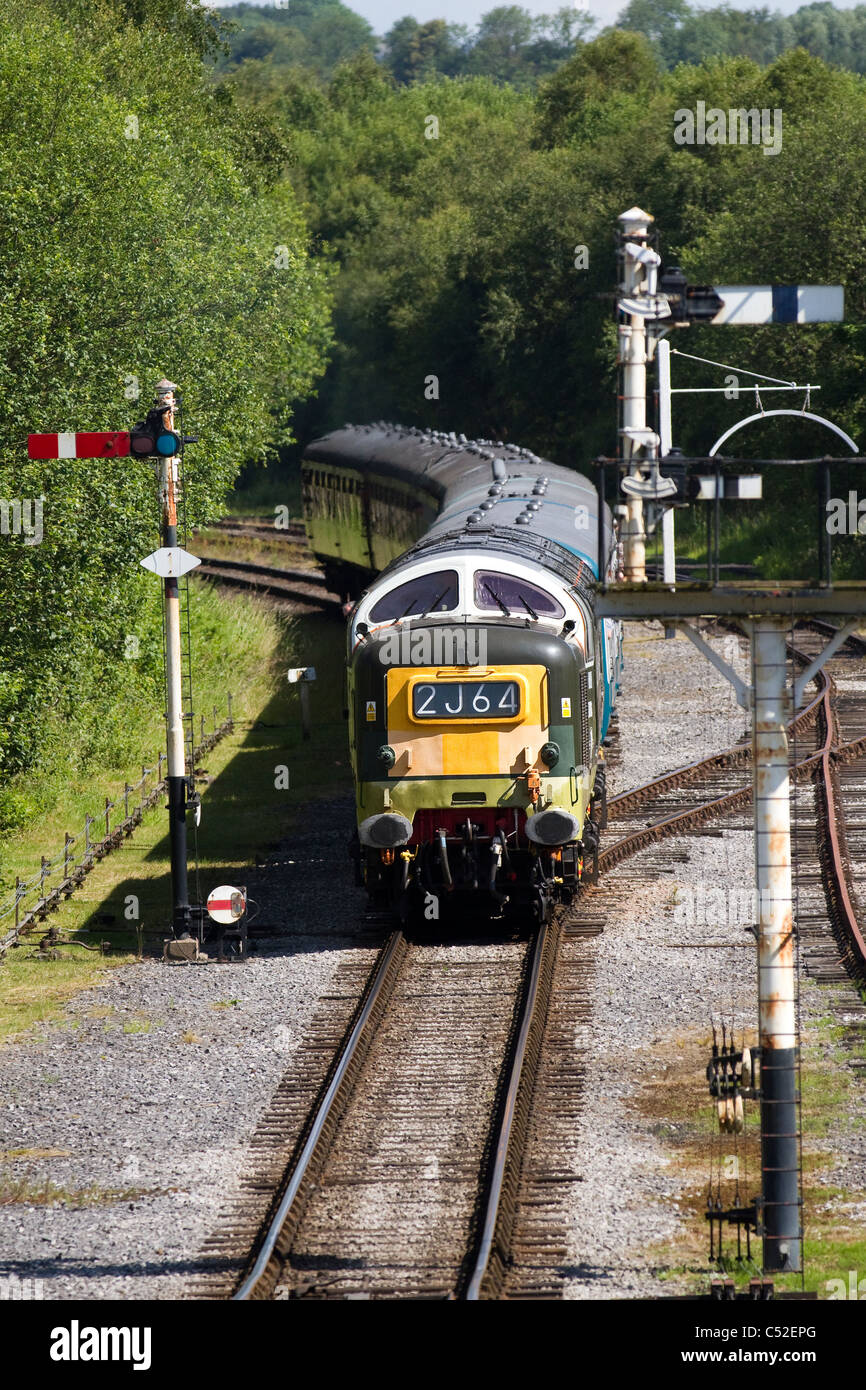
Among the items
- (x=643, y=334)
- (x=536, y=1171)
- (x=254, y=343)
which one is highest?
(x=254, y=343)

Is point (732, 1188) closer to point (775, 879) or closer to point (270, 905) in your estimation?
point (775, 879)

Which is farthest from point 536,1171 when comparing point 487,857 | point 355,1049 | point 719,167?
point 719,167

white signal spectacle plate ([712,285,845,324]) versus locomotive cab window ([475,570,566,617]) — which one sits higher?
white signal spectacle plate ([712,285,845,324])

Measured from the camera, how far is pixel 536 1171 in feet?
→ 36.2

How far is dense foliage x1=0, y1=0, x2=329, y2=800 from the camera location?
2220 centimetres

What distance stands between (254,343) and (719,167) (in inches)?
766

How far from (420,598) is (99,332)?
11.2 meters

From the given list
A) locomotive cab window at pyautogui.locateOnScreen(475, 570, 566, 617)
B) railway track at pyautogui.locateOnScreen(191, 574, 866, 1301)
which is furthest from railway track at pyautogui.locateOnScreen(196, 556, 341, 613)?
locomotive cab window at pyautogui.locateOnScreen(475, 570, 566, 617)

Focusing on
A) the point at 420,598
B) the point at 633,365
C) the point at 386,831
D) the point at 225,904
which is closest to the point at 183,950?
the point at 225,904

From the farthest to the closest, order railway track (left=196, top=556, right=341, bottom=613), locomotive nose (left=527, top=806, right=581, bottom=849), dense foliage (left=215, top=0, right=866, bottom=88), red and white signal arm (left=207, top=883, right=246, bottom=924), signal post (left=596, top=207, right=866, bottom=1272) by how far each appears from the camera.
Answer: dense foliage (left=215, top=0, right=866, bottom=88)
railway track (left=196, top=556, right=341, bottom=613)
red and white signal arm (left=207, top=883, right=246, bottom=924)
locomotive nose (left=527, top=806, right=581, bottom=849)
signal post (left=596, top=207, right=866, bottom=1272)

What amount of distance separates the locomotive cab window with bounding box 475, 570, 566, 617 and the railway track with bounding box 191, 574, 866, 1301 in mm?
3016

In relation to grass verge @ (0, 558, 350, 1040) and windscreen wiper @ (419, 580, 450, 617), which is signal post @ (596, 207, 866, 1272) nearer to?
windscreen wiper @ (419, 580, 450, 617)

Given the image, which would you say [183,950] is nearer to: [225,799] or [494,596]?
[494,596]

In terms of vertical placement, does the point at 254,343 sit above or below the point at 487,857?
above
